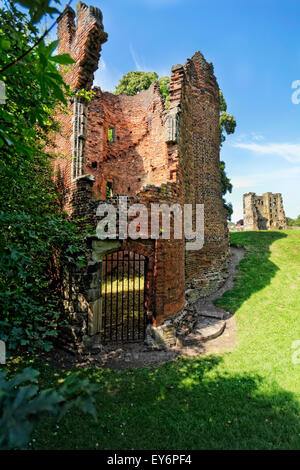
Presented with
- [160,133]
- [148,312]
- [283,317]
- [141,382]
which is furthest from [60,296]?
[160,133]

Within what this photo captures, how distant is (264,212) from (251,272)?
36.4 m

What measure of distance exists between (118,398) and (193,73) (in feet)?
43.1

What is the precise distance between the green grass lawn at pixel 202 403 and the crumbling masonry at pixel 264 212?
37.4m

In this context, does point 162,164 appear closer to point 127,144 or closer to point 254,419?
point 127,144

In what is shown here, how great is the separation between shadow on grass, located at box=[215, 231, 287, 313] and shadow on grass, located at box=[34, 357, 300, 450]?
15.2 ft

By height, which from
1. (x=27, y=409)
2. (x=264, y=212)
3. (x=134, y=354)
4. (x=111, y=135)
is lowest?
(x=134, y=354)

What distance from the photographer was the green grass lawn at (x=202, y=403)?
11.6 feet

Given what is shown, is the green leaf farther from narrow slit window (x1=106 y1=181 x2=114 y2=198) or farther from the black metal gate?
narrow slit window (x1=106 y1=181 x2=114 y2=198)

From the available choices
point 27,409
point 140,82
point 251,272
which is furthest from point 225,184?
point 27,409

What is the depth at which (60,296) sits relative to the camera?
6.73m

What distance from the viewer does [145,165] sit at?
14.6 meters

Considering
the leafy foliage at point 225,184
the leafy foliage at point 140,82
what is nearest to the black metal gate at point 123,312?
the leafy foliage at point 225,184

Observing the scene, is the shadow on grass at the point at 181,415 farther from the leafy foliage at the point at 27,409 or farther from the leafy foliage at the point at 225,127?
the leafy foliage at the point at 225,127

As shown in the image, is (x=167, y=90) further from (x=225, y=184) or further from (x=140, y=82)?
(x=225, y=184)
